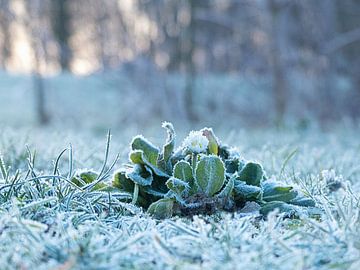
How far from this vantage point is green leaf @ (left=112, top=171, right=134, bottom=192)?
1.79m

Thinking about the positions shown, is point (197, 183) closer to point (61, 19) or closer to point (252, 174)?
point (252, 174)

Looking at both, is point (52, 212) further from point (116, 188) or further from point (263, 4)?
point (263, 4)

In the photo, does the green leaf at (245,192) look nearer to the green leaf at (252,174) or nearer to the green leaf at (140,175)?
the green leaf at (252,174)

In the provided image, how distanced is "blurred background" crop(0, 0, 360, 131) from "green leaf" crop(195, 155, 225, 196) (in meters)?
4.95

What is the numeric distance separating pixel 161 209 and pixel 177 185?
0.08 m

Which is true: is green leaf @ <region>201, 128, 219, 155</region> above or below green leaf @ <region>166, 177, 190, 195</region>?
above

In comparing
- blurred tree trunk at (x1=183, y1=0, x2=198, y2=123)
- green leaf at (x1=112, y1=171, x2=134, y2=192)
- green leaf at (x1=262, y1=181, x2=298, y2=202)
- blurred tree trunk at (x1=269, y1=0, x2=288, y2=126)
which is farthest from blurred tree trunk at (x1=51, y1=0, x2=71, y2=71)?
green leaf at (x1=262, y1=181, x2=298, y2=202)

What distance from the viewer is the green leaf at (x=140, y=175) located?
1693 millimetres

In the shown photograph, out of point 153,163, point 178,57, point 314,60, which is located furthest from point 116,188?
point 178,57

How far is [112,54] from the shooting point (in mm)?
10781

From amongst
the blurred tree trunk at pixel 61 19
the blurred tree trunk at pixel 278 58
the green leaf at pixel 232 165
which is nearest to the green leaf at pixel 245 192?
the green leaf at pixel 232 165

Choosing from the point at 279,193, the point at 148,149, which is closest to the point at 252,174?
the point at 279,193

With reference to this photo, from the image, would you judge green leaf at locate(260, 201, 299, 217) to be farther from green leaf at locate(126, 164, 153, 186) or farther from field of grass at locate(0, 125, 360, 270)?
green leaf at locate(126, 164, 153, 186)

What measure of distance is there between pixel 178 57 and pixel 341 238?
1223 centimetres
